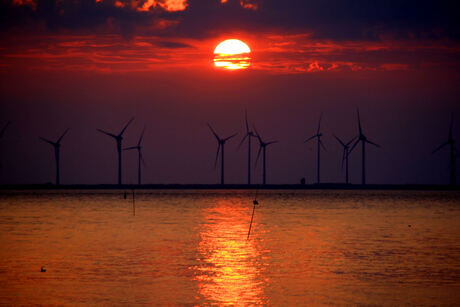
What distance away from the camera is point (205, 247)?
178 feet

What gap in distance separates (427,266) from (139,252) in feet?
58.1

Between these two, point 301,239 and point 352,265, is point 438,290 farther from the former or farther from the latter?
point 301,239

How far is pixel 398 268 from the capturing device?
140ft

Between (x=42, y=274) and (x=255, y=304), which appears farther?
(x=42, y=274)

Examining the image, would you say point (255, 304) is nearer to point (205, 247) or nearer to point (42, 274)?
point (42, 274)

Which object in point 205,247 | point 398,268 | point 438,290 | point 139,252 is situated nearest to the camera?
point 438,290

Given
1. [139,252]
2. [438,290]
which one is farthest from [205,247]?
[438,290]

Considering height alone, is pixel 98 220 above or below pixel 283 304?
Answer: below

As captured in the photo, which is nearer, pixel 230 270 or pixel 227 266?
pixel 230 270

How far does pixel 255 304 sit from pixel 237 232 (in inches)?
1531

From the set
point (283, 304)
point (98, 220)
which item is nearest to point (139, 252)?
point (283, 304)

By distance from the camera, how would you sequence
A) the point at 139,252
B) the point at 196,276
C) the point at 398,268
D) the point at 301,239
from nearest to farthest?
1. the point at 196,276
2. the point at 398,268
3. the point at 139,252
4. the point at 301,239

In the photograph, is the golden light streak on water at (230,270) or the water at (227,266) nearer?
the golden light streak on water at (230,270)

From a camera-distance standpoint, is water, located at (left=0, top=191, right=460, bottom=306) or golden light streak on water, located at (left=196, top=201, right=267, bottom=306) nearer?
golden light streak on water, located at (left=196, top=201, right=267, bottom=306)
